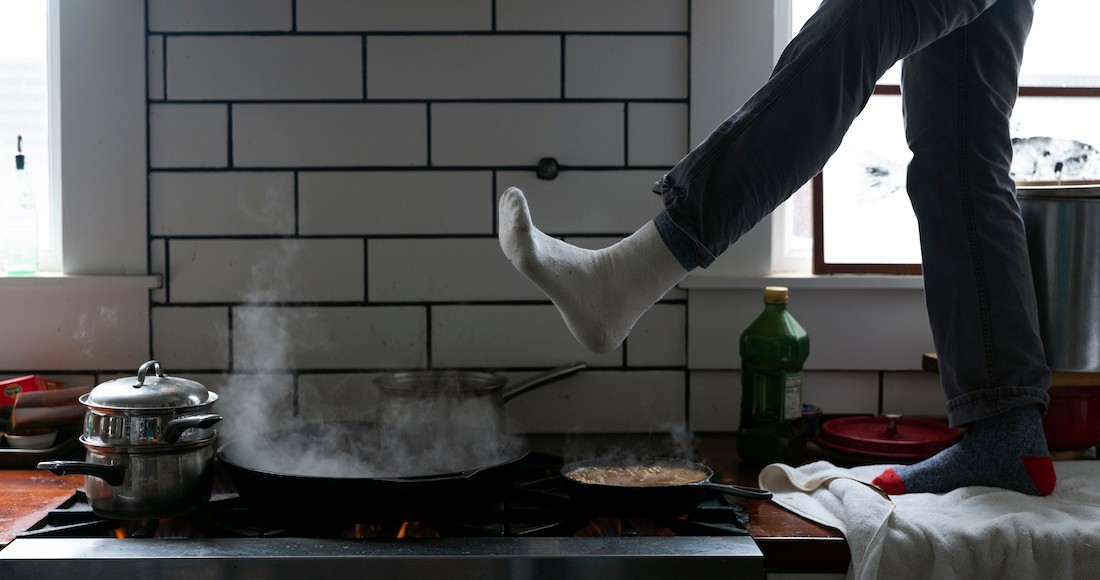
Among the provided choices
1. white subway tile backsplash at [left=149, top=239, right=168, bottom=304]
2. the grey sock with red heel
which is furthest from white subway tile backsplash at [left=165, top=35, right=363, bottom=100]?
the grey sock with red heel

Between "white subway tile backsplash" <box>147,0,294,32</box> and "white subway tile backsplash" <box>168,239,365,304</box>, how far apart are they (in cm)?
40

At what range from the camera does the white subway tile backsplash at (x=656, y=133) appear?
70.9 inches

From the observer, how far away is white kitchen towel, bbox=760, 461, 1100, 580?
1192mm

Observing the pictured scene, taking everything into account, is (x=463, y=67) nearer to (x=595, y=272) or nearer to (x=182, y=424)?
(x=595, y=272)

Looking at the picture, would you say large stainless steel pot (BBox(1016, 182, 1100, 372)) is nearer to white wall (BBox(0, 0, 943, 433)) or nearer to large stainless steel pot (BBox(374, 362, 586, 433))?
white wall (BBox(0, 0, 943, 433))

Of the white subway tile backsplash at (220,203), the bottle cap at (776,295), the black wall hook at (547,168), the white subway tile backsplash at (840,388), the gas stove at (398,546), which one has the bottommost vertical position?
the gas stove at (398,546)

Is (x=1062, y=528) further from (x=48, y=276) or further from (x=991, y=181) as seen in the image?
(x=48, y=276)

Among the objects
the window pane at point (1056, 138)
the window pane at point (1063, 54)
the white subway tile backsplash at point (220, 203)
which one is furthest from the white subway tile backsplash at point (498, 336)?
the window pane at point (1063, 54)

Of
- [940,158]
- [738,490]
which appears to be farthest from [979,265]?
[738,490]

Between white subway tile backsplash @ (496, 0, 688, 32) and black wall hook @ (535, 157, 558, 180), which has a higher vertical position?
white subway tile backsplash @ (496, 0, 688, 32)

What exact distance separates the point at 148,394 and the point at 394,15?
2.88ft

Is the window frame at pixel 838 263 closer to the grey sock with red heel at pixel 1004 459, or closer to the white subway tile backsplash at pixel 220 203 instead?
the grey sock with red heel at pixel 1004 459

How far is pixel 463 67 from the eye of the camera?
5.87ft

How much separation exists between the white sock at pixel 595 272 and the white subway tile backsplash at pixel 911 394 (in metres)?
0.78
